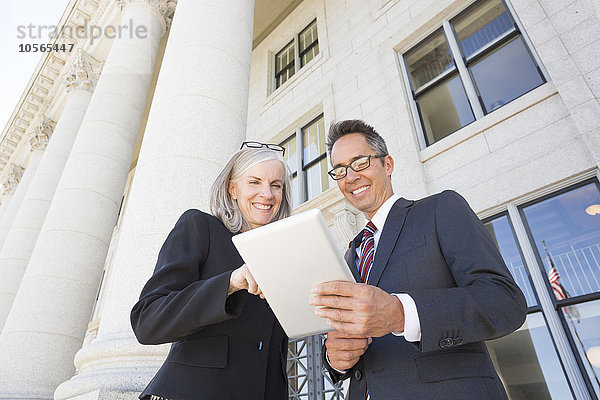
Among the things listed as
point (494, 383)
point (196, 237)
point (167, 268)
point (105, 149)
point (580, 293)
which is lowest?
point (494, 383)

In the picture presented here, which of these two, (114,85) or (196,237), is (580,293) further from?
(114,85)

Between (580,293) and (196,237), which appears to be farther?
(580,293)

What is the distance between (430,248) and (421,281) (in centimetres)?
15

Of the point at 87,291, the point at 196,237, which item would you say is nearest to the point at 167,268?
the point at 196,237

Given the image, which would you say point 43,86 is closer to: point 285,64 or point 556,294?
point 285,64

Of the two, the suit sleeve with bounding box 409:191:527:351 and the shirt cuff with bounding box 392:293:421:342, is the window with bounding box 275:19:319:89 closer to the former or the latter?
the suit sleeve with bounding box 409:191:527:351

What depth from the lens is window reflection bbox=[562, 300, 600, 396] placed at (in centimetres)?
382

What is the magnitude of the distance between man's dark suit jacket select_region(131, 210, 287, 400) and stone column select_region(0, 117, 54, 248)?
1558 centimetres

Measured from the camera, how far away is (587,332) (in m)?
4.01

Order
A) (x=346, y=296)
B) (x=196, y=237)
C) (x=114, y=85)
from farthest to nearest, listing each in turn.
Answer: (x=114, y=85), (x=196, y=237), (x=346, y=296)

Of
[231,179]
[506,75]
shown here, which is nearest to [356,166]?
[231,179]

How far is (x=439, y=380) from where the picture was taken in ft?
4.54

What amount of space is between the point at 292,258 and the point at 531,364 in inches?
172

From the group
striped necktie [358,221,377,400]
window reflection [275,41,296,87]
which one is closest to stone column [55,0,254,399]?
striped necktie [358,221,377,400]
